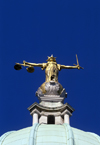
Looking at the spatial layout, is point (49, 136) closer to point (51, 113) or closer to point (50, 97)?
point (51, 113)

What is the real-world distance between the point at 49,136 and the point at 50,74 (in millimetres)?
12869

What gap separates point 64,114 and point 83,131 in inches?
173

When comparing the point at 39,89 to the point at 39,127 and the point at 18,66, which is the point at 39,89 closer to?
the point at 18,66

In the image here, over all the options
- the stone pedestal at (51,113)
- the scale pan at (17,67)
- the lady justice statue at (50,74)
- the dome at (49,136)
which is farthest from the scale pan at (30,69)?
the dome at (49,136)

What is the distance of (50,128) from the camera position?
188 ft

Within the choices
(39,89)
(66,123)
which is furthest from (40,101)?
(66,123)

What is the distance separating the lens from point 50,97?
65.3 m

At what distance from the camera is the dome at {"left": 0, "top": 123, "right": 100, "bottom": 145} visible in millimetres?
54625

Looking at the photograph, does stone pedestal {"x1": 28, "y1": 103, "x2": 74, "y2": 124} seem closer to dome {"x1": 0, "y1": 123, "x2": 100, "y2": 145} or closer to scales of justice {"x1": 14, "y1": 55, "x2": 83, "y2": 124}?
scales of justice {"x1": 14, "y1": 55, "x2": 83, "y2": 124}

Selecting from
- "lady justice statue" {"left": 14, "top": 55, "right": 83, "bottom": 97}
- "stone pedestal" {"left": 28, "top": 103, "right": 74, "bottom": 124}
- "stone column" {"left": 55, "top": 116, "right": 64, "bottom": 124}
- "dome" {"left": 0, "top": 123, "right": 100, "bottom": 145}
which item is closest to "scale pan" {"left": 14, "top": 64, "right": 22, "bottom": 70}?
"lady justice statue" {"left": 14, "top": 55, "right": 83, "bottom": 97}

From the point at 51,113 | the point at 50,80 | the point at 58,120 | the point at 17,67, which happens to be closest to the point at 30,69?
the point at 17,67

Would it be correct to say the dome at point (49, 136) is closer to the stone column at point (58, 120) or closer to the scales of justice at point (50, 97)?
the stone column at point (58, 120)

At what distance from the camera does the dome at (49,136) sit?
54.6m

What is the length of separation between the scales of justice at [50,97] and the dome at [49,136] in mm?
4069
